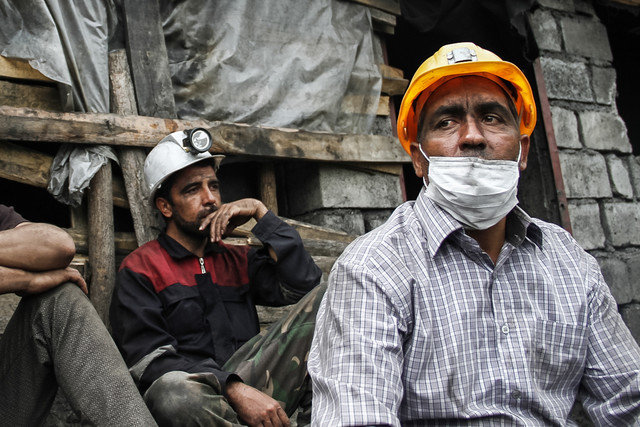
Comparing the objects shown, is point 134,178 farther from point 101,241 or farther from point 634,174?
point 634,174

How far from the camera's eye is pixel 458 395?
62.2 inches

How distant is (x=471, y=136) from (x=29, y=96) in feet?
7.97

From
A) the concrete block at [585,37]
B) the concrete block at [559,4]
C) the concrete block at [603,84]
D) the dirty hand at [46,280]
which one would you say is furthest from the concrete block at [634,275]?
the dirty hand at [46,280]

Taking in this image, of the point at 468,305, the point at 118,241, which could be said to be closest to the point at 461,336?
the point at 468,305

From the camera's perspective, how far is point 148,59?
3621 millimetres

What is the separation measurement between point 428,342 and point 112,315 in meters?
1.76

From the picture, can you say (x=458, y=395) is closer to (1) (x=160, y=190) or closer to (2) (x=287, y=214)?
(1) (x=160, y=190)

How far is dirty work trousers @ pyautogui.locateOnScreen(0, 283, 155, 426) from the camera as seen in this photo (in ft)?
7.19

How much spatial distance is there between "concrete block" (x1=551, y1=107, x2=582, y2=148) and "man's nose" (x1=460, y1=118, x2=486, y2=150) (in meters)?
3.04

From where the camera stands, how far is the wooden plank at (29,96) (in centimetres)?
319

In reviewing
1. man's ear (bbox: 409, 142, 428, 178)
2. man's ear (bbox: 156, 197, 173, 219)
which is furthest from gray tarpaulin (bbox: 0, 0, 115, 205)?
man's ear (bbox: 409, 142, 428, 178)

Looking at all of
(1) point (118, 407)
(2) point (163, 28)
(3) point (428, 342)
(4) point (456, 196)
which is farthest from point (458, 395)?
(2) point (163, 28)

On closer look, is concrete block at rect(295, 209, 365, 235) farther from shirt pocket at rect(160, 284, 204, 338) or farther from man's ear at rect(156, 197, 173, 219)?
shirt pocket at rect(160, 284, 204, 338)

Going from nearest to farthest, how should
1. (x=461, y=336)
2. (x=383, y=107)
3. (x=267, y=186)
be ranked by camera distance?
(x=461, y=336) → (x=267, y=186) → (x=383, y=107)
